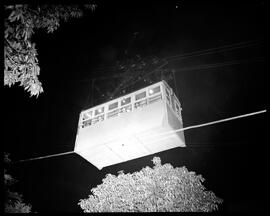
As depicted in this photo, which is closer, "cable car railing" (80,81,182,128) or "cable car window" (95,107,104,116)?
"cable car railing" (80,81,182,128)

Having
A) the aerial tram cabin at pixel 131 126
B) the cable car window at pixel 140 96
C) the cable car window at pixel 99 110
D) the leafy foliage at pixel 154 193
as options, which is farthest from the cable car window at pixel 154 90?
the leafy foliage at pixel 154 193

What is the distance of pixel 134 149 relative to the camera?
9.24m

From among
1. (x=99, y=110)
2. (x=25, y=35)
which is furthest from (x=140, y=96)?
(x=25, y=35)

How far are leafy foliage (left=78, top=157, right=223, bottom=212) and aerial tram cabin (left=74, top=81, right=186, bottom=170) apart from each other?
1.42 m

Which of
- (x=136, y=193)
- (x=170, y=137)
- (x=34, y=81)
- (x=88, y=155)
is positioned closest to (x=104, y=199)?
(x=136, y=193)

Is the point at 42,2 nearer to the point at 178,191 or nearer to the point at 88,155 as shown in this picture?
the point at 88,155

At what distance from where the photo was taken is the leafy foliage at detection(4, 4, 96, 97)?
16.4 ft

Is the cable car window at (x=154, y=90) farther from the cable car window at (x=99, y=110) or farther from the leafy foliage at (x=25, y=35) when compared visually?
the leafy foliage at (x=25, y=35)

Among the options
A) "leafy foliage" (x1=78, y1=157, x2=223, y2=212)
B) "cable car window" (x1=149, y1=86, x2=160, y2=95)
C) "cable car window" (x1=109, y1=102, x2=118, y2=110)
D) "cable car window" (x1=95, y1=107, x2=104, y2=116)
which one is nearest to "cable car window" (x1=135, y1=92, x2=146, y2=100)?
"cable car window" (x1=149, y1=86, x2=160, y2=95)

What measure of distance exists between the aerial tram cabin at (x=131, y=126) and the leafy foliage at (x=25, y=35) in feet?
12.0

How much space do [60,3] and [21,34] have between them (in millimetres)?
903

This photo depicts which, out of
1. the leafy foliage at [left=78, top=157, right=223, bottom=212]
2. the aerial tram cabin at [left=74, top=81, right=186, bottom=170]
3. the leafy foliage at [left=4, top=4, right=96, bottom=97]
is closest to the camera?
the leafy foliage at [left=4, top=4, right=96, bottom=97]

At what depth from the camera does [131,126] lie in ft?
28.2

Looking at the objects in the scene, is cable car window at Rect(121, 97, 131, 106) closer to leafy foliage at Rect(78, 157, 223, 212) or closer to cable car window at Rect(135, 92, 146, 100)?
cable car window at Rect(135, 92, 146, 100)
